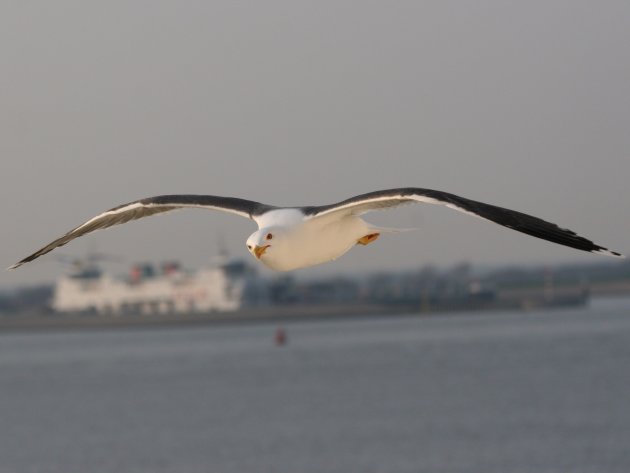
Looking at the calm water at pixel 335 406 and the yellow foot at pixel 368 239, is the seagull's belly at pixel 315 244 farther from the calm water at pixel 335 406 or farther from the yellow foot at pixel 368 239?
the calm water at pixel 335 406

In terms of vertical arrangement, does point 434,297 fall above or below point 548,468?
above

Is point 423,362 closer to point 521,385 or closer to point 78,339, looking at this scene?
point 521,385

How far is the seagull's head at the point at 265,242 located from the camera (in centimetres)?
1155

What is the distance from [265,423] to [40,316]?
Answer: 124281mm

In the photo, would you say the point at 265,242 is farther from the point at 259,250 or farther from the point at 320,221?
the point at 320,221

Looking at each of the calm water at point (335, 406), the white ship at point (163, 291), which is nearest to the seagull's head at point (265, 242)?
the calm water at point (335, 406)

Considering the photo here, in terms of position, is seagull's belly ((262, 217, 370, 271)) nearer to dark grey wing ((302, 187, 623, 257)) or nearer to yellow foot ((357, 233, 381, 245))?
yellow foot ((357, 233, 381, 245))

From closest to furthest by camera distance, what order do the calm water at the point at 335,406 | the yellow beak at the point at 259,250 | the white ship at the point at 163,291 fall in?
1. the yellow beak at the point at 259,250
2. the calm water at the point at 335,406
3. the white ship at the point at 163,291

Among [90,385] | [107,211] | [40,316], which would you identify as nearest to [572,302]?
[40,316]

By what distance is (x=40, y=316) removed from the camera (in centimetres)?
17912

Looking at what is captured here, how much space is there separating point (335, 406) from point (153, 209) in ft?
168

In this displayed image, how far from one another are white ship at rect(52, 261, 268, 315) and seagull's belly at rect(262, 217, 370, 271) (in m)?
135

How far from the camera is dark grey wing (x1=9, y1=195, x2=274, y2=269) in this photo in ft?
42.7

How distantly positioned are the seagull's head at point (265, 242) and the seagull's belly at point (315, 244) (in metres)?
0.02
